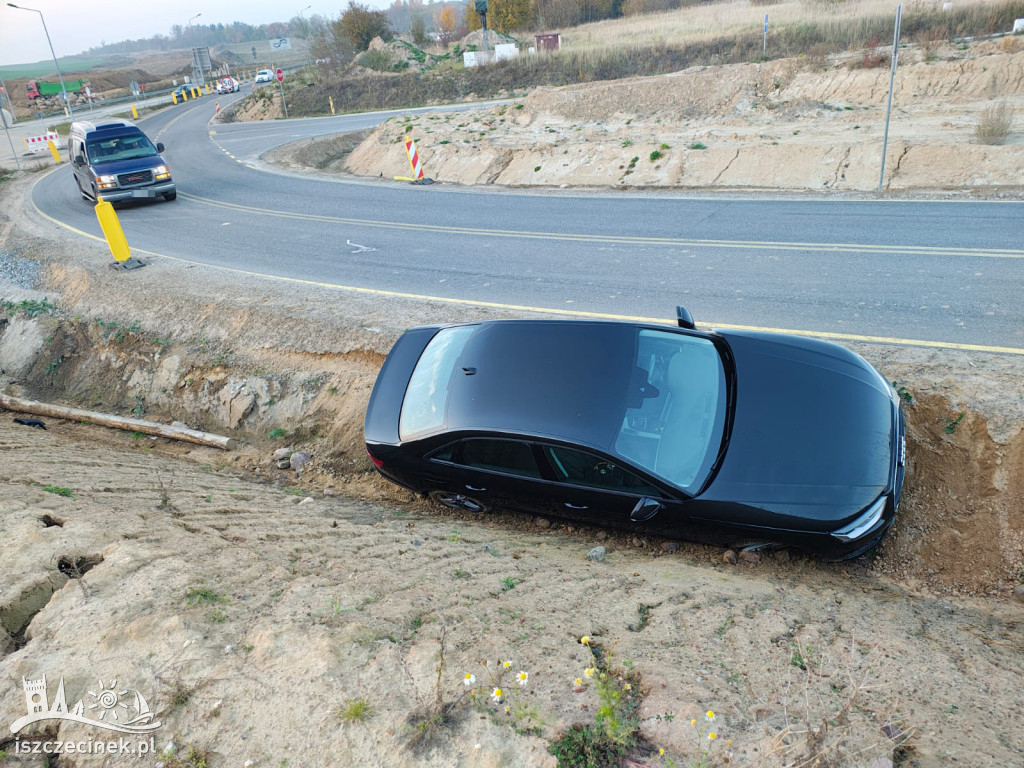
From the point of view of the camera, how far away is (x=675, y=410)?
5.04 m

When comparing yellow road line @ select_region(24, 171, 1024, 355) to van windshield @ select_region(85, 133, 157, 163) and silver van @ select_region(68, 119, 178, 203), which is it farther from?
van windshield @ select_region(85, 133, 157, 163)

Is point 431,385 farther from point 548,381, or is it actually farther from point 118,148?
point 118,148

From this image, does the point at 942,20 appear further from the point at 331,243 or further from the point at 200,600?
the point at 200,600

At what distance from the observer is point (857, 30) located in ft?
83.8

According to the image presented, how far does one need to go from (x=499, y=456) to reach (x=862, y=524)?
8.77 feet

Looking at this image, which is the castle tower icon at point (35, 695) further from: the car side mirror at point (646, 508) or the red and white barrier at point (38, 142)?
the red and white barrier at point (38, 142)

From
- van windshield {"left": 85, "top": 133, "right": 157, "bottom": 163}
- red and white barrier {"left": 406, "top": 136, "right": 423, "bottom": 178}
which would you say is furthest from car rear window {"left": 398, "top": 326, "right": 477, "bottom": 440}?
van windshield {"left": 85, "top": 133, "right": 157, "bottom": 163}

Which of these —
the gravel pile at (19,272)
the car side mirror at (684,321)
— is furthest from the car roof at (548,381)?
the gravel pile at (19,272)

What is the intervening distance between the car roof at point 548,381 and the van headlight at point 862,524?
1.70 m

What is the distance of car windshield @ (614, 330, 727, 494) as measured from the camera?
475 centimetres

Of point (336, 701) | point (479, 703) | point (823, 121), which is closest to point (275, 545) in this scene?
point (336, 701)

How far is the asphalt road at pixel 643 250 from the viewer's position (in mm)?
7988

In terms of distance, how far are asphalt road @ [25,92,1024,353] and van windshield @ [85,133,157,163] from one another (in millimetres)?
1388

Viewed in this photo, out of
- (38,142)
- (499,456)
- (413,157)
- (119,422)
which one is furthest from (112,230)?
(38,142)
